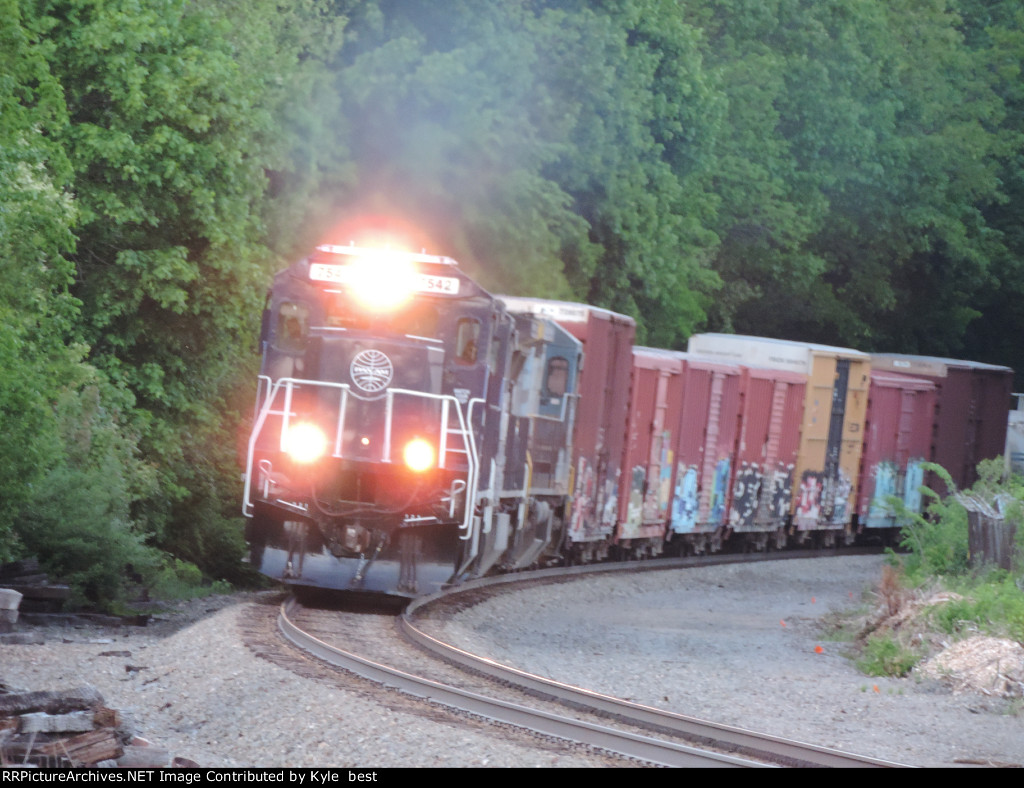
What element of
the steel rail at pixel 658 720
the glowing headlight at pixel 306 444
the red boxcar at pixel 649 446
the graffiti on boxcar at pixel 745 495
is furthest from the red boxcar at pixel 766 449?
the steel rail at pixel 658 720

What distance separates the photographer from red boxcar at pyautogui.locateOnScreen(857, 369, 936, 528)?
101ft

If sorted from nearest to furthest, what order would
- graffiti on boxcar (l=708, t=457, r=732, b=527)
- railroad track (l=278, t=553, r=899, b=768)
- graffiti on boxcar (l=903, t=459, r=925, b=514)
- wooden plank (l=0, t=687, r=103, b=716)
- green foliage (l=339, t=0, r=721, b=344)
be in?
wooden plank (l=0, t=687, r=103, b=716)
railroad track (l=278, t=553, r=899, b=768)
graffiti on boxcar (l=708, t=457, r=732, b=527)
green foliage (l=339, t=0, r=721, b=344)
graffiti on boxcar (l=903, t=459, r=925, b=514)

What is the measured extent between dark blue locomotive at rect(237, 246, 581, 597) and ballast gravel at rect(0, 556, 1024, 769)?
954 mm

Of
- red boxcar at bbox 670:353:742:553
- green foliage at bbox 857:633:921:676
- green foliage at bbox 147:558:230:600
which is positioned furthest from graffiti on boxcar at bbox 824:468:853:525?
green foliage at bbox 857:633:921:676

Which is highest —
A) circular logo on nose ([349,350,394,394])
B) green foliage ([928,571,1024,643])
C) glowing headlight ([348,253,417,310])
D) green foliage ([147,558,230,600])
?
glowing headlight ([348,253,417,310])

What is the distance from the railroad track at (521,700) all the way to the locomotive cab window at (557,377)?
4.47 m

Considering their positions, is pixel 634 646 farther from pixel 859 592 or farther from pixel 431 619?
pixel 859 592

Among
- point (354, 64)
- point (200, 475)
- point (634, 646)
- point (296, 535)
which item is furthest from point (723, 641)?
point (354, 64)

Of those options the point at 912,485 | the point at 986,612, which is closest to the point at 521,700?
the point at 986,612

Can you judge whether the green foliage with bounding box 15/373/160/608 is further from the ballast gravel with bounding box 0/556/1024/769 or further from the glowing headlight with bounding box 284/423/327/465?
the glowing headlight with bounding box 284/423/327/465

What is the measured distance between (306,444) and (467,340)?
→ 1.89m

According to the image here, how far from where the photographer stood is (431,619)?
1550 cm

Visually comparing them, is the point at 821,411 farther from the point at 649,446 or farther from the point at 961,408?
the point at 649,446

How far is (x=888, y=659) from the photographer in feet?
46.9
